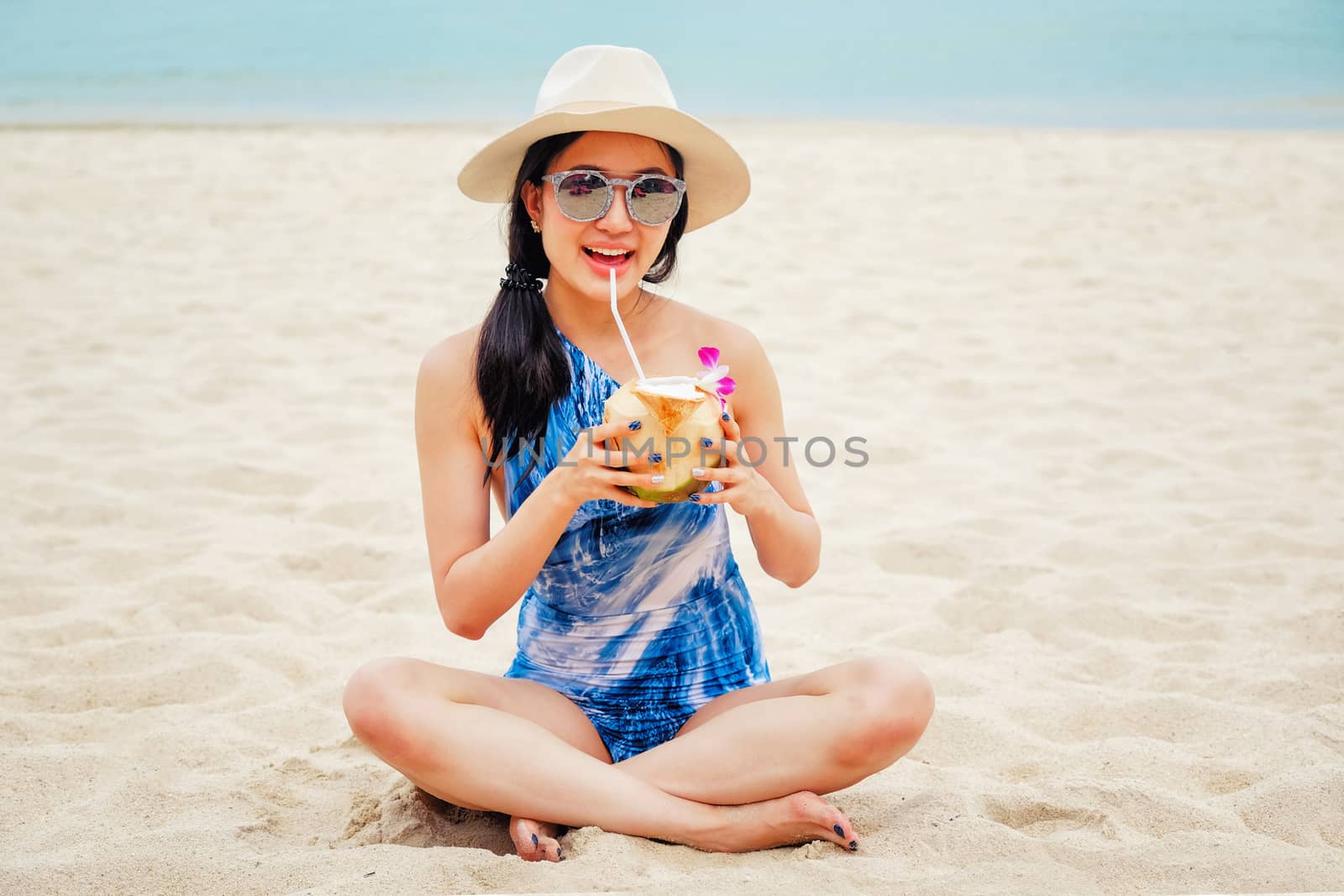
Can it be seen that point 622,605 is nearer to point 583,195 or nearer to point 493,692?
point 493,692

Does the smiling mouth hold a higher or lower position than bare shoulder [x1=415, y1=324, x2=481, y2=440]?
higher

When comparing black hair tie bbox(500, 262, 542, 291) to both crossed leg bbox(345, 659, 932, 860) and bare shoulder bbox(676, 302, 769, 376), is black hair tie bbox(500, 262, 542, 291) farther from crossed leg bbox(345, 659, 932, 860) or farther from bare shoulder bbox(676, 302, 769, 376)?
crossed leg bbox(345, 659, 932, 860)

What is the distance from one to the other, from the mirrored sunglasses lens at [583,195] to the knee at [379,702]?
2.90ft

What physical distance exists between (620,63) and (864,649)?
65.6 inches

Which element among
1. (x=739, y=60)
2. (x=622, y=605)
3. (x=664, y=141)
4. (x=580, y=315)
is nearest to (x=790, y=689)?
(x=622, y=605)

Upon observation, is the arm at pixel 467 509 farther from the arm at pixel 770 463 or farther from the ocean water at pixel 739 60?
the ocean water at pixel 739 60

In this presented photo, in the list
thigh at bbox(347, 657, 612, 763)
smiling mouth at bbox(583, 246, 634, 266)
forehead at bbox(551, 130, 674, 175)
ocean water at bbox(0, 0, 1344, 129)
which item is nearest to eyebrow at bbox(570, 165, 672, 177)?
forehead at bbox(551, 130, 674, 175)

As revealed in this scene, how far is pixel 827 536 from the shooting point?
4004 millimetres

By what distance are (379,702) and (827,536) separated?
2211 mm

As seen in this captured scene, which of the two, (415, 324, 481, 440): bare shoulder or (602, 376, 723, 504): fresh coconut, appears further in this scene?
(415, 324, 481, 440): bare shoulder

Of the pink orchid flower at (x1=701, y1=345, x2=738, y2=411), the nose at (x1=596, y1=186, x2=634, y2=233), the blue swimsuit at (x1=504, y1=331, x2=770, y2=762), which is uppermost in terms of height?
the nose at (x1=596, y1=186, x2=634, y2=233)

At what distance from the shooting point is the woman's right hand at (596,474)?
194 centimetres

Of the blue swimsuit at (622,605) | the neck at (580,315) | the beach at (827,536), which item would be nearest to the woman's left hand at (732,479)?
the blue swimsuit at (622,605)

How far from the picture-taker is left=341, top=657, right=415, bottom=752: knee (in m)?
2.06
